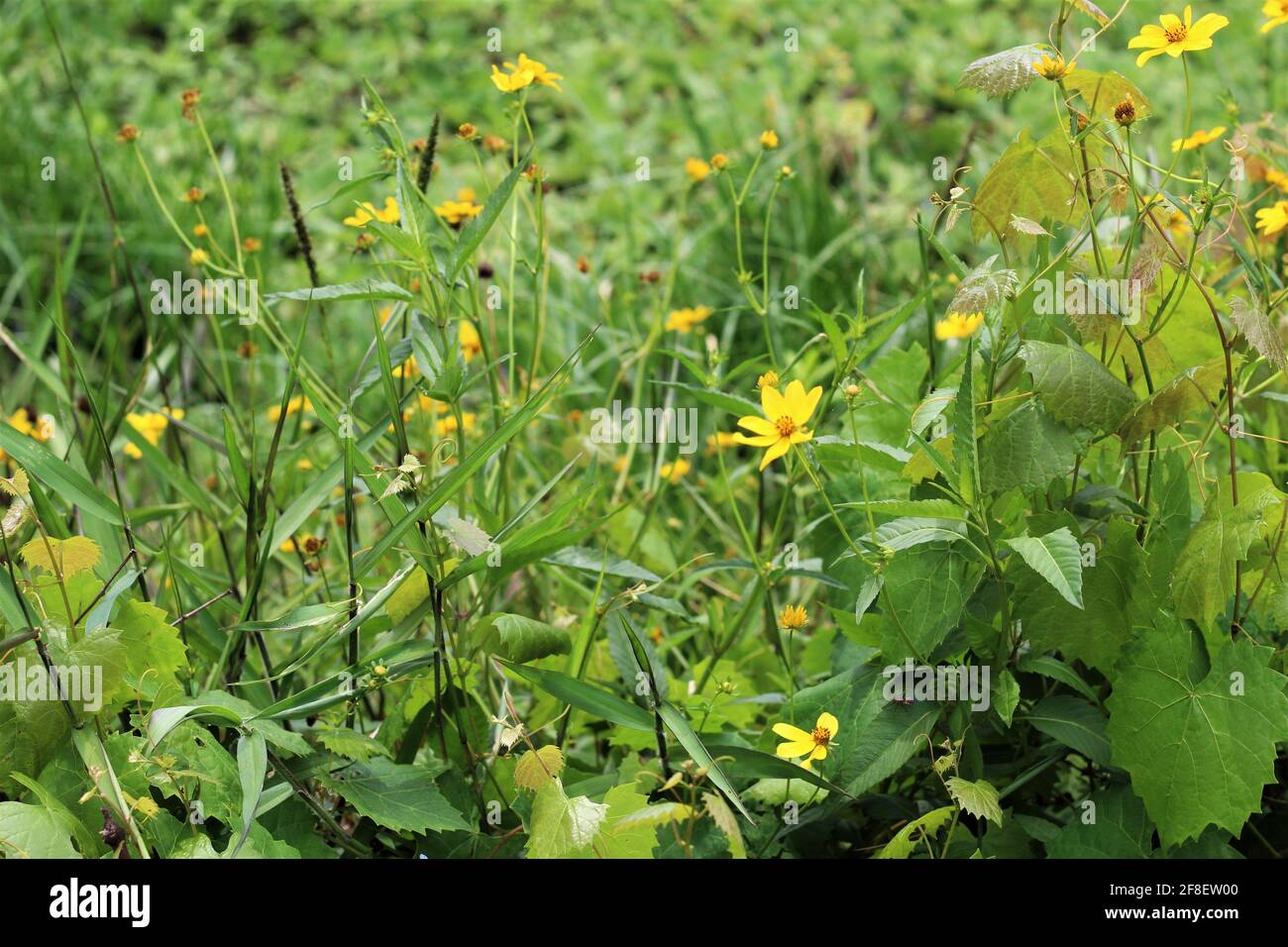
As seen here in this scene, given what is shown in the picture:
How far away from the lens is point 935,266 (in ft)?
9.90

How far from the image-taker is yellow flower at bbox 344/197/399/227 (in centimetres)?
148

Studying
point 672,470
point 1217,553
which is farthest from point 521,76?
point 1217,553

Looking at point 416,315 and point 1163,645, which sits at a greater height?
point 416,315

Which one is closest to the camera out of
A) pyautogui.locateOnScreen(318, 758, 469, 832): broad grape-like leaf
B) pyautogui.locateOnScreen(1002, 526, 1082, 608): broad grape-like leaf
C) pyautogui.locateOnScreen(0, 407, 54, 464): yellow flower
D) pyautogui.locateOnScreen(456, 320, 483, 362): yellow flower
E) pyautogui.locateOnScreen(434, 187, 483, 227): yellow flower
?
pyautogui.locateOnScreen(1002, 526, 1082, 608): broad grape-like leaf

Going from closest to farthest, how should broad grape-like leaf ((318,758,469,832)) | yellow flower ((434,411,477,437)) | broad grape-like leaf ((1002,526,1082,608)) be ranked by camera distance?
broad grape-like leaf ((1002,526,1082,608)) < broad grape-like leaf ((318,758,469,832)) < yellow flower ((434,411,477,437))

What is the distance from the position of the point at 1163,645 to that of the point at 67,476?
1.21 m

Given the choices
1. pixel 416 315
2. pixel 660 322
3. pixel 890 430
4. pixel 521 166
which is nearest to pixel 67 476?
pixel 416 315

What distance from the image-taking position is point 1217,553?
51.1 inches

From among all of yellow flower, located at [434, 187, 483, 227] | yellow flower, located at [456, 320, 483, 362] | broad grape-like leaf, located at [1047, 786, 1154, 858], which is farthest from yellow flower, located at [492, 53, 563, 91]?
broad grape-like leaf, located at [1047, 786, 1154, 858]

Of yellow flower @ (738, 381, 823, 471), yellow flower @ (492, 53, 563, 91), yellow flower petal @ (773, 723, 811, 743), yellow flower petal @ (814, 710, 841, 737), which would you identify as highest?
yellow flower @ (492, 53, 563, 91)

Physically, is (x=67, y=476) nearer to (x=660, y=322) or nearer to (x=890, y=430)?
(x=660, y=322)

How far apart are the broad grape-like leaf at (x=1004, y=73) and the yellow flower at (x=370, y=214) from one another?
0.66 metres

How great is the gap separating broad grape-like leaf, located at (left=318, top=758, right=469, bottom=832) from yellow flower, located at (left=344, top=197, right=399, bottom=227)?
0.60m

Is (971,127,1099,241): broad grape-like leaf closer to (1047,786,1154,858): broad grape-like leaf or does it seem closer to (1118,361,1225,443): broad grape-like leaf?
(1118,361,1225,443): broad grape-like leaf
